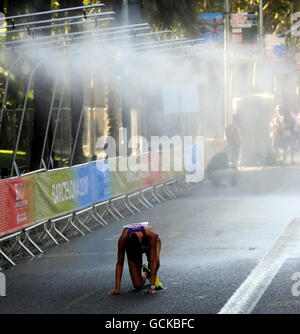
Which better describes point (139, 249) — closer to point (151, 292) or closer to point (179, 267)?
point (151, 292)

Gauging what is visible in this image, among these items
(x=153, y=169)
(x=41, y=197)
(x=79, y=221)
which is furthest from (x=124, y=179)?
(x=41, y=197)

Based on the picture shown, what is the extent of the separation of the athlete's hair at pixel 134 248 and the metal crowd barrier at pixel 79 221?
10.5 ft

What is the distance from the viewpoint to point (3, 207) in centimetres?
1394

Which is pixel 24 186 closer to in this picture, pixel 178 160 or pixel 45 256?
pixel 45 256

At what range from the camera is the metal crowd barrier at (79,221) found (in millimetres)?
14867

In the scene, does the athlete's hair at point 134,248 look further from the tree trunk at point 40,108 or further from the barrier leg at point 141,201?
the tree trunk at point 40,108

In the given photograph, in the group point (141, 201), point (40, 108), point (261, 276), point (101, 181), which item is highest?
point (40, 108)

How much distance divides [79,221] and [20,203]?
9.55 feet

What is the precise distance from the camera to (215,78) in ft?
170

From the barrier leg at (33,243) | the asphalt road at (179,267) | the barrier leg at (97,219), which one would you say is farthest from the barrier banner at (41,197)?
the barrier leg at (97,219)

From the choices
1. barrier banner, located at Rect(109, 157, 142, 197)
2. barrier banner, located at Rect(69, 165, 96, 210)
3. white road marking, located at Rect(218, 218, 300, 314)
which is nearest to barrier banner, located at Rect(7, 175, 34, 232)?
barrier banner, located at Rect(69, 165, 96, 210)

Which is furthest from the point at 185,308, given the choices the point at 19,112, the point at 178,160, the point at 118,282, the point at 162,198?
the point at 19,112

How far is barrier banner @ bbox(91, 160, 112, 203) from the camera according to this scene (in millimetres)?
18562

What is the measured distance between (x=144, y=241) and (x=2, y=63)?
1516 centimetres
